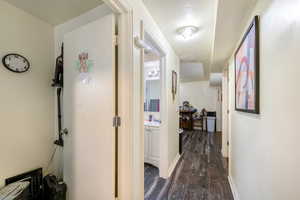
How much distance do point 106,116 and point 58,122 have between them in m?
1.10

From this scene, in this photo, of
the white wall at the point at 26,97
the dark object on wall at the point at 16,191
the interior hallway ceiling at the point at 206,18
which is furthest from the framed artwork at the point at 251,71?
the white wall at the point at 26,97

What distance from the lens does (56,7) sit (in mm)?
1604

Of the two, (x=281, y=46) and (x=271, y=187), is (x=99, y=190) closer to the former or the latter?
(x=271, y=187)

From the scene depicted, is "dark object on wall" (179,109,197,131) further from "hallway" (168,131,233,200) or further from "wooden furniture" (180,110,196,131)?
"hallway" (168,131,233,200)

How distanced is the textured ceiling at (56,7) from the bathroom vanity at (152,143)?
209 cm

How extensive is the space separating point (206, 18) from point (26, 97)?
91.2 inches

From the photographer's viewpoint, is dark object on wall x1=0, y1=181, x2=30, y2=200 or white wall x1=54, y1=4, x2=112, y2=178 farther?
white wall x1=54, y1=4, x2=112, y2=178

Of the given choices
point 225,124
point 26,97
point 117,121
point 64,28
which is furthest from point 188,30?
point 225,124

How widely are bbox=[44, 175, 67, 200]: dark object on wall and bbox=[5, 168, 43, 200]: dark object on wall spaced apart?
0.09 metres

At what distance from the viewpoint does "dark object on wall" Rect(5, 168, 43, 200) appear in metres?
1.57

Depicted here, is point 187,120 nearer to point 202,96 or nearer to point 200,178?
point 202,96

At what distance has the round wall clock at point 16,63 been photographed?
154cm

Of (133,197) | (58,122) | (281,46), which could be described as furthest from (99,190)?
(281,46)

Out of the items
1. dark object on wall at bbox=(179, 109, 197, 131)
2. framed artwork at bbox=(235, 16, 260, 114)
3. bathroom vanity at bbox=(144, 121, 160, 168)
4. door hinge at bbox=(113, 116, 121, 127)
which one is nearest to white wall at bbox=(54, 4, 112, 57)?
door hinge at bbox=(113, 116, 121, 127)
